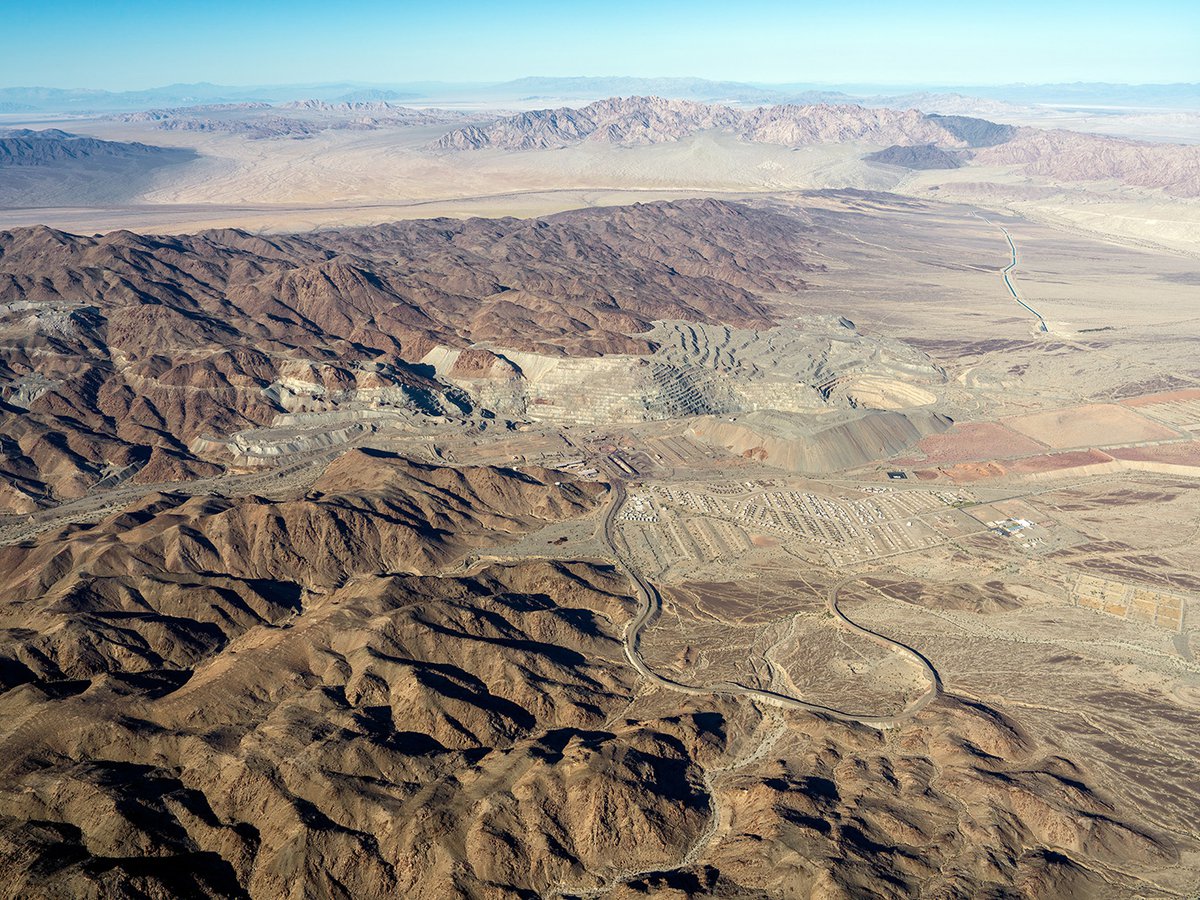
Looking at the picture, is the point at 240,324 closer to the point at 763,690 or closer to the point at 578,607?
the point at 578,607

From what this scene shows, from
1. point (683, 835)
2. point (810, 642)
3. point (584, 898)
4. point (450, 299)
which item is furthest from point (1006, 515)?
point (450, 299)

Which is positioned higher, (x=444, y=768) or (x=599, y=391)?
(x=444, y=768)

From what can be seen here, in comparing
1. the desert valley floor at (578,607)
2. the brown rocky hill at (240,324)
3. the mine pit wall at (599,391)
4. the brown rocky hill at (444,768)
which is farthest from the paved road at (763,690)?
the brown rocky hill at (240,324)

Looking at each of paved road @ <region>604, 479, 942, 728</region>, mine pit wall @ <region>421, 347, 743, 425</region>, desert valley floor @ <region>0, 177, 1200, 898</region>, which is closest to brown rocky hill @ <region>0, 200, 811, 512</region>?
desert valley floor @ <region>0, 177, 1200, 898</region>

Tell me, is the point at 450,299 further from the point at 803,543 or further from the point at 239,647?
the point at 239,647

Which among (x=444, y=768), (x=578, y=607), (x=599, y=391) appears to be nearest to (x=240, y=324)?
(x=599, y=391)

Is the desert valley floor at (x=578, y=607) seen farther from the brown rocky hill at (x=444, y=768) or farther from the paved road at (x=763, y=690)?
the paved road at (x=763, y=690)
